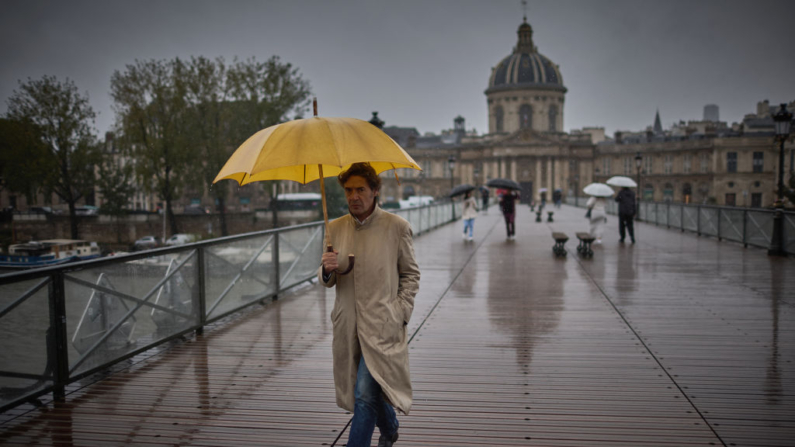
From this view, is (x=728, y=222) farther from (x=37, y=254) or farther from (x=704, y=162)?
(x=704, y=162)

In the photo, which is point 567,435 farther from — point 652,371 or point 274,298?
point 274,298

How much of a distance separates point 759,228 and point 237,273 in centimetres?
1456

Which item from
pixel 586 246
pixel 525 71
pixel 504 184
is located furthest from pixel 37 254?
pixel 525 71

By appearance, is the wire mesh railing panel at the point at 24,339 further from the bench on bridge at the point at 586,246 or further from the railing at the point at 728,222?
the railing at the point at 728,222

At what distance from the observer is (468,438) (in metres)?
3.93

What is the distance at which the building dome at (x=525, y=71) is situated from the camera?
326 ft

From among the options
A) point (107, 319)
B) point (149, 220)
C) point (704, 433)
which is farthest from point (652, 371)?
point (149, 220)

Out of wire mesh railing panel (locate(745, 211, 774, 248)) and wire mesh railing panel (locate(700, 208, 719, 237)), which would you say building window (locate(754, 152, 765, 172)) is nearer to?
wire mesh railing panel (locate(700, 208, 719, 237))

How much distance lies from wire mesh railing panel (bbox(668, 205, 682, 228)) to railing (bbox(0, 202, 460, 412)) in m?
20.2

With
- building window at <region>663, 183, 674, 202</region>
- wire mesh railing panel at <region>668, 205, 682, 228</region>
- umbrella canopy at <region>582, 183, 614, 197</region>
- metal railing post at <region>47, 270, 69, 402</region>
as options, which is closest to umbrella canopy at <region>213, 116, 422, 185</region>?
metal railing post at <region>47, 270, 69, 402</region>

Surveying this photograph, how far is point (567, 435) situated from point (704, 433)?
99 cm

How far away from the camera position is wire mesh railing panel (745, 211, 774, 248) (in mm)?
14719

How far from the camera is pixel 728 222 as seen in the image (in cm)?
1794

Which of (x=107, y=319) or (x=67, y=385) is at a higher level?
(x=107, y=319)
